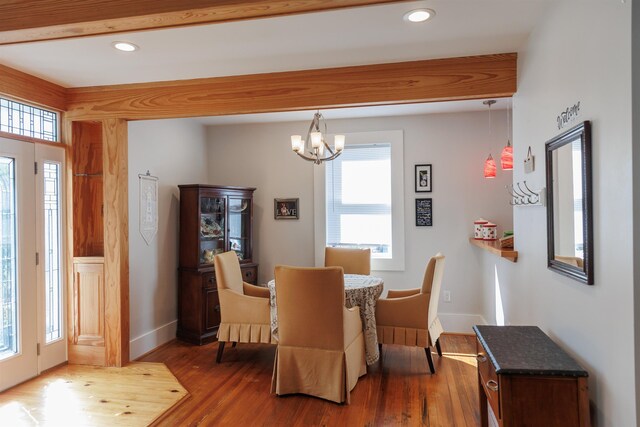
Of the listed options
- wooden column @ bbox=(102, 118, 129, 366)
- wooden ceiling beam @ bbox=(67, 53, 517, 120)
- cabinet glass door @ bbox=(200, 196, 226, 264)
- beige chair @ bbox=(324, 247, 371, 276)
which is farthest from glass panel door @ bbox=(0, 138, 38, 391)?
beige chair @ bbox=(324, 247, 371, 276)

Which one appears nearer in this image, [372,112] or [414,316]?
[414,316]

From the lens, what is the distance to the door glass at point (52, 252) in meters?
3.45

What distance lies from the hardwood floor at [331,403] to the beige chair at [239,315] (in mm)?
265

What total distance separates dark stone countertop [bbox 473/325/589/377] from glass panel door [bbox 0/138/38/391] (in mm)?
3401

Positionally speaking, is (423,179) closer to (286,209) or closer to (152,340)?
(286,209)

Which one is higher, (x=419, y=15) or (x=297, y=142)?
(x=419, y=15)

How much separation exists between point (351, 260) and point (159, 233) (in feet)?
6.81

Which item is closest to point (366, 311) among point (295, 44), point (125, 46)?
point (295, 44)

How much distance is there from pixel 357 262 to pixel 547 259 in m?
2.37

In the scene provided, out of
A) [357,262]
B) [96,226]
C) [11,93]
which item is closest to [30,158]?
[11,93]

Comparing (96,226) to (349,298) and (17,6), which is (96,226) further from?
(349,298)

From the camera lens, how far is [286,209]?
4.98 m

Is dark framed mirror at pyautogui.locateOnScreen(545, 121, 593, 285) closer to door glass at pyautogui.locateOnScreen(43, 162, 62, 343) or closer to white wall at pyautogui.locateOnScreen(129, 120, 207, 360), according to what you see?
white wall at pyautogui.locateOnScreen(129, 120, 207, 360)

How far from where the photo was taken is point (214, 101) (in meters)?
3.29
